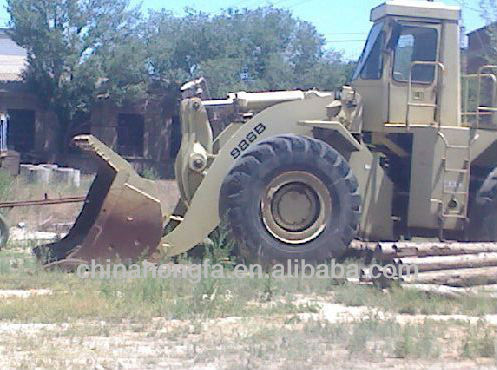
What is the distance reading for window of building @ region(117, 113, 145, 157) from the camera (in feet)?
136

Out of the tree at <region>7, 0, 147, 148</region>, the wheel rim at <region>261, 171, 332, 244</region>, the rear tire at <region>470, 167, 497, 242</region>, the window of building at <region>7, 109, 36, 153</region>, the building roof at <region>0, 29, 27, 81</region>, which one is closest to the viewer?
the wheel rim at <region>261, 171, 332, 244</region>

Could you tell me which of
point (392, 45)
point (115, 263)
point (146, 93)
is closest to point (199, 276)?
point (115, 263)

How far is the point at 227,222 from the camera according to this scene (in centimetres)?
1348

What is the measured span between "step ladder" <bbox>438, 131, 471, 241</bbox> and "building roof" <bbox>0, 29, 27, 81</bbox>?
30.1 metres

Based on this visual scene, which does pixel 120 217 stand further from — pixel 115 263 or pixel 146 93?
pixel 146 93

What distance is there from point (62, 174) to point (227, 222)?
18.2 meters

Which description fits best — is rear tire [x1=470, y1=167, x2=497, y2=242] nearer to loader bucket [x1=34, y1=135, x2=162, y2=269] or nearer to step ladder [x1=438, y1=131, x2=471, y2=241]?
step ladder [x1=438, y1=131, x2=471, y2=241]

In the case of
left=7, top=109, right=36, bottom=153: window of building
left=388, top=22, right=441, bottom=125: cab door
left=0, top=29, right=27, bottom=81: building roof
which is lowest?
left=7, top=109, right=36, bottom=153: window of building

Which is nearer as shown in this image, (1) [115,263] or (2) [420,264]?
(2) [420,264]

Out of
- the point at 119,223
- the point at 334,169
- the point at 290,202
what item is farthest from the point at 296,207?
the point at 119,223

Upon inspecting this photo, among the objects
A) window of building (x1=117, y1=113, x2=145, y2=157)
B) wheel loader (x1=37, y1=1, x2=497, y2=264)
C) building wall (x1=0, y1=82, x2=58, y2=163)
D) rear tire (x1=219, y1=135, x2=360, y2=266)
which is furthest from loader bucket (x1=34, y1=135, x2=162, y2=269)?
window of building (x1=117, y1=113, x2=145, y2=157)

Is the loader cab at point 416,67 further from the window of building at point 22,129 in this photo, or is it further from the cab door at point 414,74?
the window of building at point 22,129

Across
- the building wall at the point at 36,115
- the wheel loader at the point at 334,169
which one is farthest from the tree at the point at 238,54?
the wheel loader at the point at 334,169

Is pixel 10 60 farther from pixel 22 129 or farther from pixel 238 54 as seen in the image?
pixel 238 54
